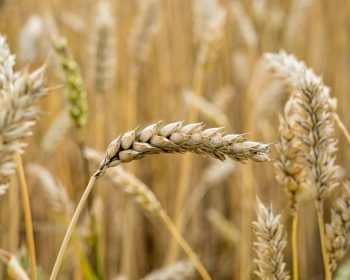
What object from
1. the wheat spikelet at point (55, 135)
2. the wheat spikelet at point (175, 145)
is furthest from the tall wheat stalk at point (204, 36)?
the wheat spikelet at point (175, 145)

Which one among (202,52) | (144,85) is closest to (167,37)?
(144,85)

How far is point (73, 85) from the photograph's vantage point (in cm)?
92

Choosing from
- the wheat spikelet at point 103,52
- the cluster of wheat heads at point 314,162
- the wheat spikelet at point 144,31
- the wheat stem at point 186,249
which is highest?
the wheat spikelet at point 144,31

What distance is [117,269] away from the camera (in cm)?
195

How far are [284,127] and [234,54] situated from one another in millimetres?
1594

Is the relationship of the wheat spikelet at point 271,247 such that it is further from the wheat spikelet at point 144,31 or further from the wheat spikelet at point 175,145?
the wheat spikelet at point 144,31

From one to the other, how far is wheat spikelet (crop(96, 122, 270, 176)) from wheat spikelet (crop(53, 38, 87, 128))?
378 mm

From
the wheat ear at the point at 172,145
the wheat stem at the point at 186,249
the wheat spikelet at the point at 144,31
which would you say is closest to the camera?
the wheat ear at the point at 172,145

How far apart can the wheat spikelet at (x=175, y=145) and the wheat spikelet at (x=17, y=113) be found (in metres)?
0.11

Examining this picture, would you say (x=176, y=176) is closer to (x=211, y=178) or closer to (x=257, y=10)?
(x=211, y=178)

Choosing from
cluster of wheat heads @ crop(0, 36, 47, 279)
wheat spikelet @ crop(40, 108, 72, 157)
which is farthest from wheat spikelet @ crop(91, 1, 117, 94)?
cluster of wheat heads @ crop(0, 36, 47, 279)

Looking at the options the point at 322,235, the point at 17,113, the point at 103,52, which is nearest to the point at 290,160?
the point at 322,235

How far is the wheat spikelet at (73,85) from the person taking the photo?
36.1 inches

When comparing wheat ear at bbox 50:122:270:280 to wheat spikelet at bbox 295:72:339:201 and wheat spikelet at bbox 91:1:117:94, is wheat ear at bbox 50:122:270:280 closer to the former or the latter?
wheat spikelet at bbox 295:72:339:201
